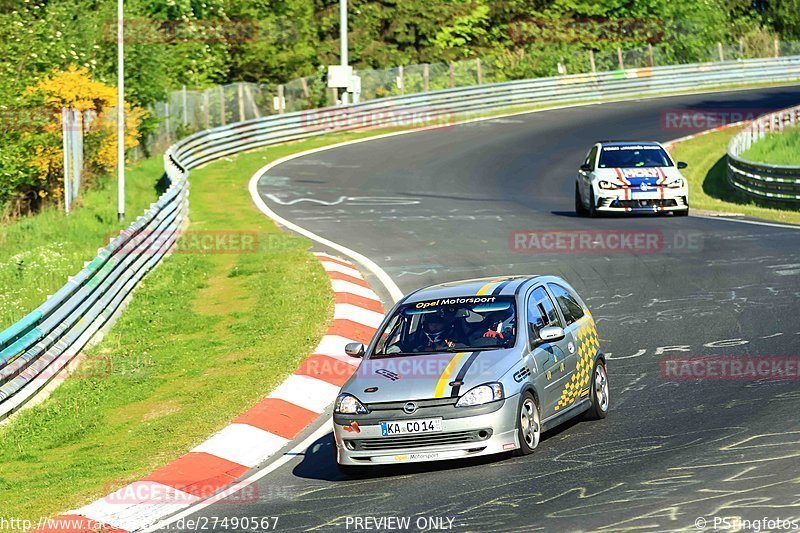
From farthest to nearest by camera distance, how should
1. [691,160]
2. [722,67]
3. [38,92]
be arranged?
[722,67] → [691,160] → [38,92]

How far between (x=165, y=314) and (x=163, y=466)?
7.78 metres

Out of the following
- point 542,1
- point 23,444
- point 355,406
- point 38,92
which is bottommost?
point 23,444

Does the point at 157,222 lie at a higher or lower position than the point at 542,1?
lower

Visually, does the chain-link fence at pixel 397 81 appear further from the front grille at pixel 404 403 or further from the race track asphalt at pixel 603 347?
the front grille at pixel 404 403

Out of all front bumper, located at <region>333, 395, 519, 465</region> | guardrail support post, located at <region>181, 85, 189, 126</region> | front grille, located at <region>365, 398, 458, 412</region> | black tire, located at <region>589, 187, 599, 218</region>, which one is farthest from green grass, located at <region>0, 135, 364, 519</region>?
guardrail support post, located at <region>181, 85, 189, 126</region>

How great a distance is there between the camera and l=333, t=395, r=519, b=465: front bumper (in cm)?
1042

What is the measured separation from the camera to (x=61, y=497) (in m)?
10.9

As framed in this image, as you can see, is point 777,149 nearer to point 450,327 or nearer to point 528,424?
point 450,327

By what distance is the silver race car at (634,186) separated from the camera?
83.4ft

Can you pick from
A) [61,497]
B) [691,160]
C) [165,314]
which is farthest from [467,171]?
[61,497]

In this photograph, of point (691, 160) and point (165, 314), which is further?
point (691, 160)

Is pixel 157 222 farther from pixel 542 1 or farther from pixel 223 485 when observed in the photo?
pixel 542 1

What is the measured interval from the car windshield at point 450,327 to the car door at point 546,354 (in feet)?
0.80

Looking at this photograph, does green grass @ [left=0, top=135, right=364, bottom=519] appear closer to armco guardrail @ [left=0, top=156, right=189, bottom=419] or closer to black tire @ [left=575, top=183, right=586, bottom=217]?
armco guardrail @ [left=0, top=156, right=189, bottom=419]
